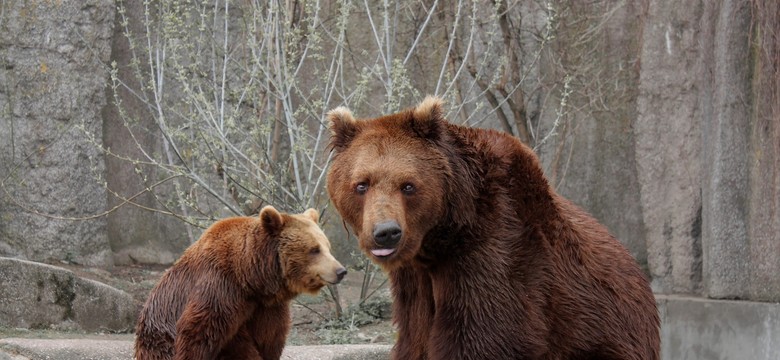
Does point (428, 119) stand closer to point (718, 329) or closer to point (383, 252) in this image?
point (383, 252)

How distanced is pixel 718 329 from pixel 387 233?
5268mm

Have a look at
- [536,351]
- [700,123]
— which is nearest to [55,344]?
[536,351]

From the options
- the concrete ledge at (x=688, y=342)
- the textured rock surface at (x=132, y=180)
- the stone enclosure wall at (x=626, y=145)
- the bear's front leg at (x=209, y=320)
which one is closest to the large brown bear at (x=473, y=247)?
the bear's front leg at (x=209, y=320)

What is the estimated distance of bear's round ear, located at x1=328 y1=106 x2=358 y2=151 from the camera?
4203 millimetres

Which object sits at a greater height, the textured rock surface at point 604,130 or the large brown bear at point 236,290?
the textured rock surface at point 604,130

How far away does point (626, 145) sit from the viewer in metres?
10.7

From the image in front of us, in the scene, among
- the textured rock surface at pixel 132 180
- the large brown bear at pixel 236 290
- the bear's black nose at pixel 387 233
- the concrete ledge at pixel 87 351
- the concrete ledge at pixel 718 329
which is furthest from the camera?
the textured rock surface at pixel 132 180

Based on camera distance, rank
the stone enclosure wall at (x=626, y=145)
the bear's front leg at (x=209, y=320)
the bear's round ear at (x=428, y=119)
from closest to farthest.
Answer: the bear's round ear at (x=428, y=119), the bear's front leg at (x=209, y=320), the stone enclosure wall at (x=626, y=145)

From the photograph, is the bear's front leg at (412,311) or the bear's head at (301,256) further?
the bear's head at (301,256)

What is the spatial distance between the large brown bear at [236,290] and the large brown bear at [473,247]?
1.53 m

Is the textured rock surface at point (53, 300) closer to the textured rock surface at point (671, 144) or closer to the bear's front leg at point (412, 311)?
the bear's front leg at point (412, 311)

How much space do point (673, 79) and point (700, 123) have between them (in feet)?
1.65

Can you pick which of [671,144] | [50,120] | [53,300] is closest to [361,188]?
[53,300]

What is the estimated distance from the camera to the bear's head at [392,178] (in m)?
3.86
